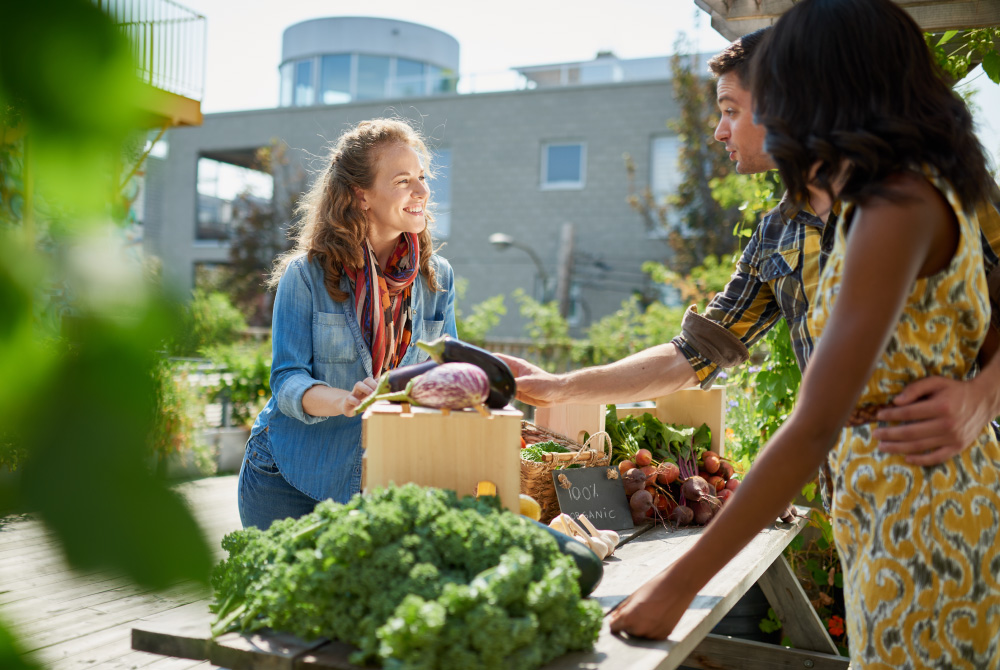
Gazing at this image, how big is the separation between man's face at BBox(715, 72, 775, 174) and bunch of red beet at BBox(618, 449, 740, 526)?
847 mm

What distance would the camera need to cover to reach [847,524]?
47.3 inches

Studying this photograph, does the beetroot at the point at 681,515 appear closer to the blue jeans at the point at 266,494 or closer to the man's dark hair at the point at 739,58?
the blue jeans at the point at 266,494

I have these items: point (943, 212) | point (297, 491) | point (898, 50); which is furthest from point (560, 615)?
point (297, 491)

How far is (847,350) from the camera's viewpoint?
3.34 feet

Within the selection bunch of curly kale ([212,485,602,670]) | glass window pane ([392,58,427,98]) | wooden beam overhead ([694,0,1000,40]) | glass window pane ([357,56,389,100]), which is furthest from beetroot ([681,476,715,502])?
glass window pane ([357,56,389,100])

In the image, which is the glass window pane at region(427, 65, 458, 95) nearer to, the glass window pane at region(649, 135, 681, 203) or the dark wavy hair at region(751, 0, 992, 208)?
the glass window pane at region(649, 135, 681, 203)

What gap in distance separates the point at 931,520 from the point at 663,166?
44.2 feet

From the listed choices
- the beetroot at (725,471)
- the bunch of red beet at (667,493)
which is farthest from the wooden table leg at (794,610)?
the bunch of red beet at (667,493)

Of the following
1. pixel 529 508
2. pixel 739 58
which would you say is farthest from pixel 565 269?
pixel 529 508

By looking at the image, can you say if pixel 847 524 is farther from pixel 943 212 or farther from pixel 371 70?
pixel 371 70

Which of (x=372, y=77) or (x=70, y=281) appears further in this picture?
(x=372, y=77)

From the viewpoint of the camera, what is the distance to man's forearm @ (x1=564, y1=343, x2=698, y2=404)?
6.25 feet

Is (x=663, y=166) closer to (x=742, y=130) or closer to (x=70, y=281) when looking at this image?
(x=742, y=130)

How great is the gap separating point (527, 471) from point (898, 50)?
1.27m
